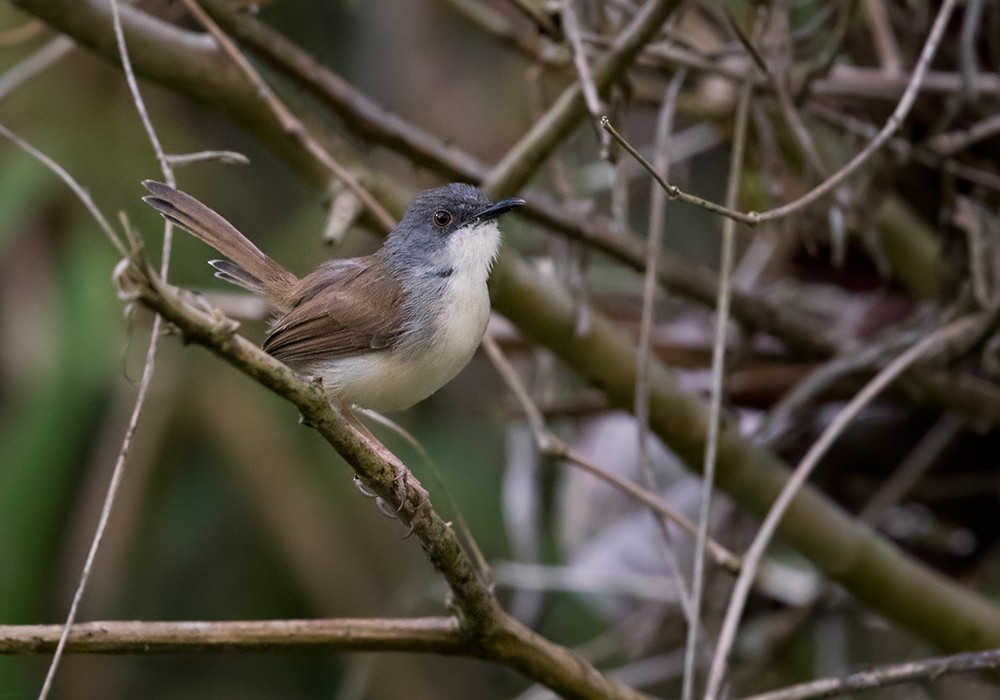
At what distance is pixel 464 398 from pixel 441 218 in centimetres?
318

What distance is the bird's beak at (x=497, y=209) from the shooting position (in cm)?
252

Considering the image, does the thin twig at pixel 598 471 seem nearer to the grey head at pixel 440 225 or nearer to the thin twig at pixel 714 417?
the thin twig at pixel 714 417

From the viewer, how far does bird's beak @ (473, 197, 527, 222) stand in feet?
8.27

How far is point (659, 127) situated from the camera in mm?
3061

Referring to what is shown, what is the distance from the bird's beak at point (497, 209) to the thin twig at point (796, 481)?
3.14ft

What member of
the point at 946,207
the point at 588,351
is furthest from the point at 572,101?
the point at 946,207

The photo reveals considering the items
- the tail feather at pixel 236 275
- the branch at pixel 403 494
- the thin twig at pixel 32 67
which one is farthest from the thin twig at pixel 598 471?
the thin twig at pixel 32 67

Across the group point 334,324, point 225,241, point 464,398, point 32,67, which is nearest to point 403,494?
point 334,324

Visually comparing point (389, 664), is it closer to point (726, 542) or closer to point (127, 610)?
point (127, 610)

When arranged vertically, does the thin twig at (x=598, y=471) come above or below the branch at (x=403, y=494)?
above

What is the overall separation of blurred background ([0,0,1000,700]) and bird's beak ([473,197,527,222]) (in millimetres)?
351

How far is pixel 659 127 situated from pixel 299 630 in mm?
1746

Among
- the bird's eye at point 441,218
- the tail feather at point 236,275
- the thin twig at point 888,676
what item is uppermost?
the bird's eye at point 441,218

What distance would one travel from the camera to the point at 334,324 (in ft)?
8.25
